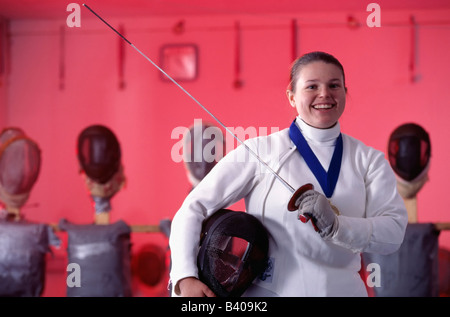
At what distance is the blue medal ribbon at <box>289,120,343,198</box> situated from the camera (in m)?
0.94

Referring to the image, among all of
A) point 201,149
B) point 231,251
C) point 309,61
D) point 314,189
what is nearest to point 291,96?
point 309,61

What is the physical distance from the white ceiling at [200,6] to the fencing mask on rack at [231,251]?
2.61m

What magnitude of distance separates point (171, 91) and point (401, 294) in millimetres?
2246

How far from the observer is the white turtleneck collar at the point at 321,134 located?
3.23 ft

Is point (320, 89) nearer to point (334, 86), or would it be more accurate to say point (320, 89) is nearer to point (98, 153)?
point (334, 86)

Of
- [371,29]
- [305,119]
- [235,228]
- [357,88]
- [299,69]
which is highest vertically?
[371,29]

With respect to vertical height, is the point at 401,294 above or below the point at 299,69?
below

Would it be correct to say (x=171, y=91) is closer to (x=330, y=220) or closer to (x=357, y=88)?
(x=357, y=88)

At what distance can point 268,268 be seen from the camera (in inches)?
38.2

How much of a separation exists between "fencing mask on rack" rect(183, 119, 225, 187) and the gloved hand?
119 cm

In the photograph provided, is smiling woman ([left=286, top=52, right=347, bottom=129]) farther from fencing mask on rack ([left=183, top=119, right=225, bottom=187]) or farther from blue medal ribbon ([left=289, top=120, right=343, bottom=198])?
fencing mask on rack ([left=183, top=119, right=225, bottom=187])

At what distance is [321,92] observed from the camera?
0.93 metres
